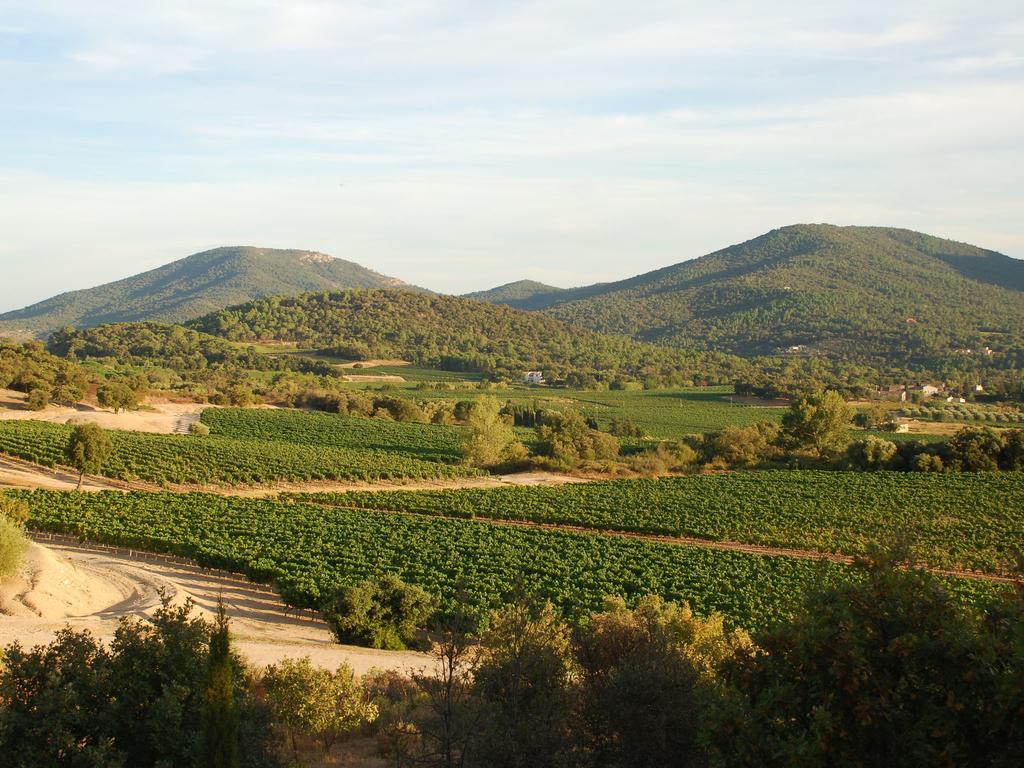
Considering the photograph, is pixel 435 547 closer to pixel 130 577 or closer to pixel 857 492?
pixel 130 577

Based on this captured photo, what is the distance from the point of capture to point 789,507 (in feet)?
158

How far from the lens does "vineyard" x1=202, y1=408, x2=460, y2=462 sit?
2781 inches

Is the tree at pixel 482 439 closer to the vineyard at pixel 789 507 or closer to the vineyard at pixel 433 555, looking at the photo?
the vineyard at pixel 789 507

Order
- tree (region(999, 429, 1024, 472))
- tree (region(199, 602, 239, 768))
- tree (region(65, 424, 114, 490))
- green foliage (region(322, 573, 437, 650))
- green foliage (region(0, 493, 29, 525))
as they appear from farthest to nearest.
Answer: tree (region(999, 429, 1024, 472)) < tree (region(65, 424, 114, 490)) < green foliage (region(0, 493, 29, 525)) < green foliage (region(322, 573, 437, 650)) < tree (region(199, 602, 239, 768))

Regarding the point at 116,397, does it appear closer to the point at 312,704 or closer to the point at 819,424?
the point at 819,424

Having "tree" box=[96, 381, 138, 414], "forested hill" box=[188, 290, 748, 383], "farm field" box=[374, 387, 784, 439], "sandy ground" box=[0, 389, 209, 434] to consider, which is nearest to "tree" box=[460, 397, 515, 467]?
"farm field" box=[374, 387, 784, 439]

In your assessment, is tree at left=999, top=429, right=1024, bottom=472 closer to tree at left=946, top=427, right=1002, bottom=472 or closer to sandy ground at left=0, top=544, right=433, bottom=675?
tree at left=946, top=427, right=1002, bottom=472

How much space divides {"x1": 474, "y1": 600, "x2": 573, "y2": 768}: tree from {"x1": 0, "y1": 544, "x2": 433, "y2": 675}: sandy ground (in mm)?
7556

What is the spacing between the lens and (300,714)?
525 inches

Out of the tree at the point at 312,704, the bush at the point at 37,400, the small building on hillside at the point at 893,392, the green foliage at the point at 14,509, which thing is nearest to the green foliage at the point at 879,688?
the tree at the point at 312,704

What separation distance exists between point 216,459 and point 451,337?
102 metres

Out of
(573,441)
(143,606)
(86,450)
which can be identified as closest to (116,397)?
(86,450)

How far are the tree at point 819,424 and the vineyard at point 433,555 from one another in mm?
35239

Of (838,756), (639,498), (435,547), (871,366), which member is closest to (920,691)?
(838,756)
